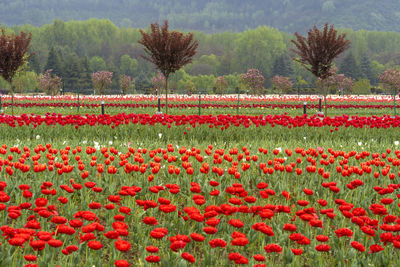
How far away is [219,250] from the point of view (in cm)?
389

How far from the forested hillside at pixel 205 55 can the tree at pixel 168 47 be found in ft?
190

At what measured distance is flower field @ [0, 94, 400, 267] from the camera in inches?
130

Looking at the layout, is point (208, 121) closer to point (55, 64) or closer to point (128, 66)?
point (55, 64)

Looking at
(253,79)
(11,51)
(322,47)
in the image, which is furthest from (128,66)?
(322,47)

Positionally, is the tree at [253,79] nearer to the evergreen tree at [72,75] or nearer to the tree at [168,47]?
the tree at [168,47]

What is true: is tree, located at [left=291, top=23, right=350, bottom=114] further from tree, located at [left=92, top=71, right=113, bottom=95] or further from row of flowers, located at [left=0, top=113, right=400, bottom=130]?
tree, located at [left=92, top=71, right=113, bottom=95]

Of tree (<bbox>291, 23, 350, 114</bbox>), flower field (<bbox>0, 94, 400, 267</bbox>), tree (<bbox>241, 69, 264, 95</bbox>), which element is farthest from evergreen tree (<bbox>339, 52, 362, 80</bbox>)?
flower field (<bbox>0, 94, 400, 267</bbox>)

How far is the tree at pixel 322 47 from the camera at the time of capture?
691 inches

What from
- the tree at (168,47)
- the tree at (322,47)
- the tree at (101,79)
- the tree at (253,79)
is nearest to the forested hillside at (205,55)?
the tree at (101,79)

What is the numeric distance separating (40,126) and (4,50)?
9340 mm

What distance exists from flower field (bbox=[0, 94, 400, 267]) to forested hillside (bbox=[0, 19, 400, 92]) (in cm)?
6951

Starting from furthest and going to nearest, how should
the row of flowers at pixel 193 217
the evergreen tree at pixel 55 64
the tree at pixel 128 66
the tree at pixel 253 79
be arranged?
the tree at pixel 128 66
the evergreen tree at pixel 55 64
the tree at pixel 253 79
the row of flowers at pixel 193 217

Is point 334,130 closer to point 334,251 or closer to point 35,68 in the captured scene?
point 334,251

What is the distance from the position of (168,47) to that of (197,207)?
1328cm
